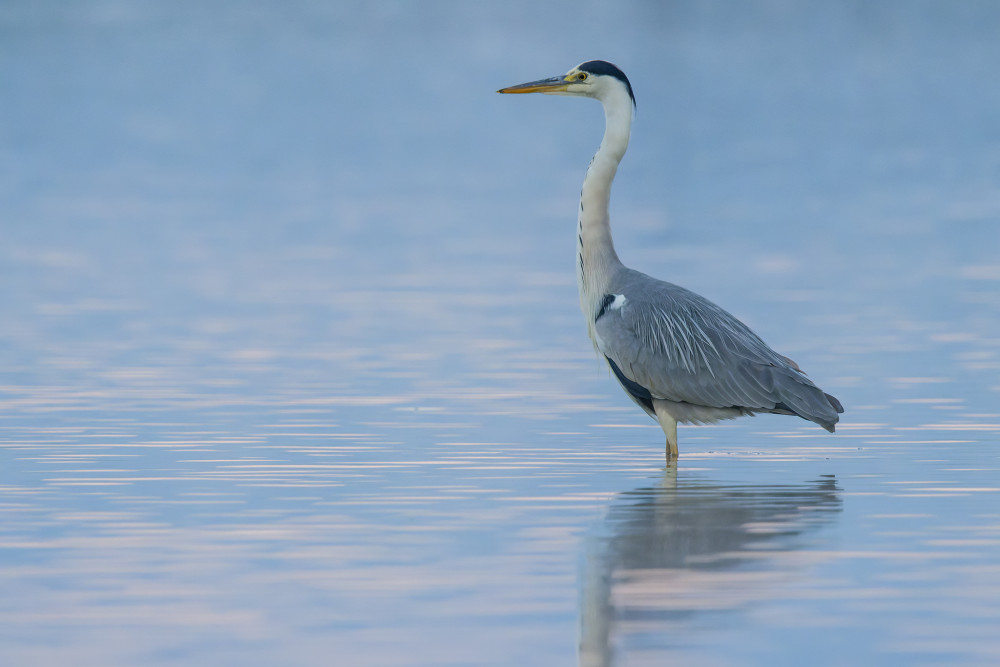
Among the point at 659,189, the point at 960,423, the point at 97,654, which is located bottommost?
the point at 97,654

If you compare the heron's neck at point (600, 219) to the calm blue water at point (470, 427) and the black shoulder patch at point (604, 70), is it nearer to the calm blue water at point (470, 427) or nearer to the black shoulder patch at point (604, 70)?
the black shoulder patch at point (604, 70)

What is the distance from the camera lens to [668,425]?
41.9 ft

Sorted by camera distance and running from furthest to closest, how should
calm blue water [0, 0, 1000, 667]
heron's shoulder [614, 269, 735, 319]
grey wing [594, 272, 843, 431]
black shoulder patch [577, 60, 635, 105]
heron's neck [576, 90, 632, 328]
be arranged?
black shoulder patch [577, 60, 635, 105] < heron's neck [576, 90, 632, 328] < heron's shoulder [614, 269, 735, 319] < grey wing [594, 272, 843, 431] < calm blue water [0, 0, 1000, 667]

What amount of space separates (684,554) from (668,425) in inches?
131

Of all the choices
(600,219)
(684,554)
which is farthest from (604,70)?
(684,554)

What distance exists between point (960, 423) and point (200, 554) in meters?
5.77

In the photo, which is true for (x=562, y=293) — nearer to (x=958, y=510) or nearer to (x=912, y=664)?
(x=958, y=510)

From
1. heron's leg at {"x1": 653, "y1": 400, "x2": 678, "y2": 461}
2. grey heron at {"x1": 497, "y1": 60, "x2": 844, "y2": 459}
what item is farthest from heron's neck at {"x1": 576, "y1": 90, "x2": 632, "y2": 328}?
heron's leg at {"x1": 653, "y1": 400, "x2": 678, "y2": 461}

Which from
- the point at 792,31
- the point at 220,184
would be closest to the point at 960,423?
the point at 220,184

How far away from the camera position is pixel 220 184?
4056 centimetres

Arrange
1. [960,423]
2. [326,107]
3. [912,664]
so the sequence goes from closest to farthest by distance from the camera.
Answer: [912,664], [960,423], [326,107]

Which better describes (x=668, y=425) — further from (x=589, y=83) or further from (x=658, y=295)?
(x=589, y=83)

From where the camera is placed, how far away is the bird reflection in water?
827cm

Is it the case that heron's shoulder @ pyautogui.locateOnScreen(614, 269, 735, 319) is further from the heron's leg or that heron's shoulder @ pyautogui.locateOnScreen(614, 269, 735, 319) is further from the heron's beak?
the heron's beak
